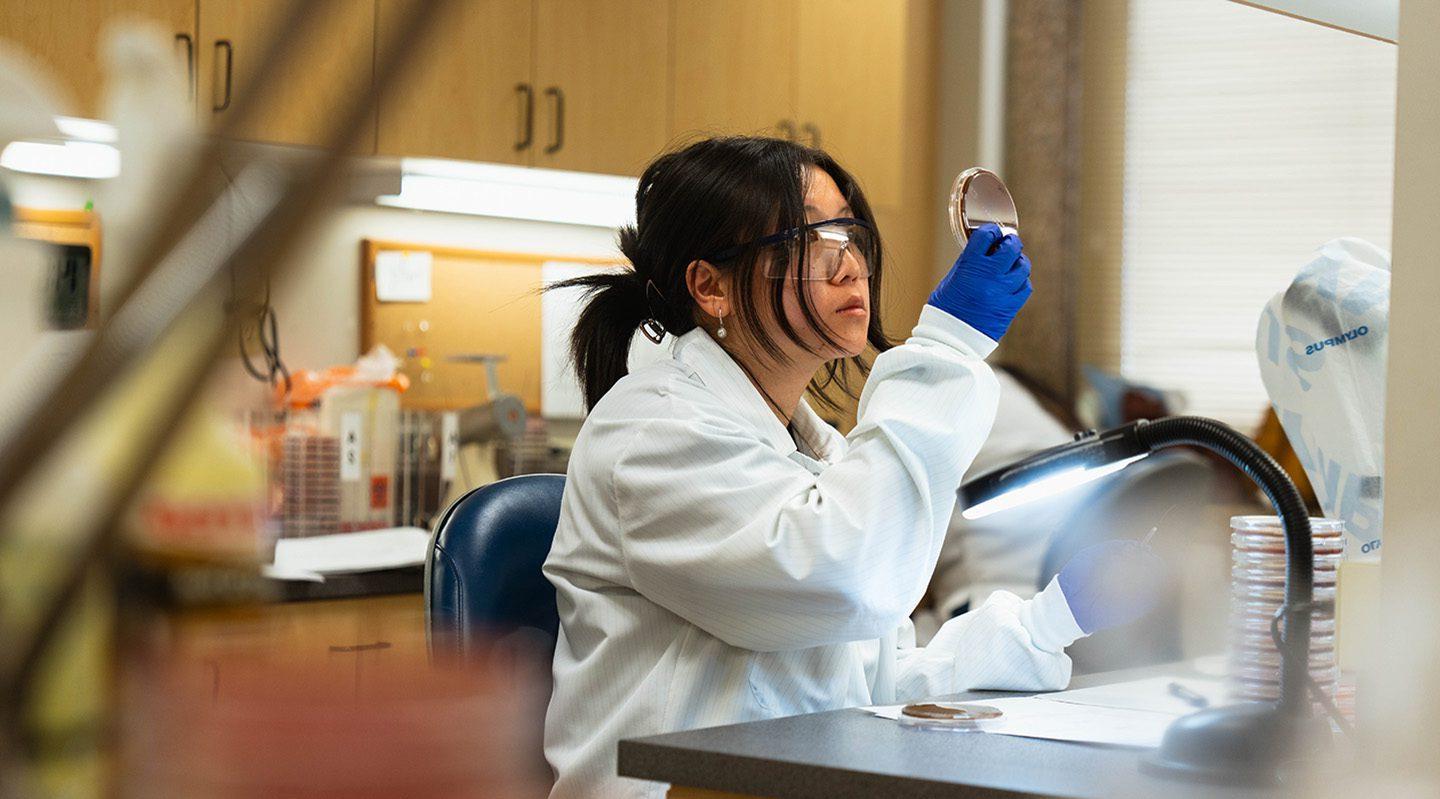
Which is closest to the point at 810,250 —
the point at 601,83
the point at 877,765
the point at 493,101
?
the point at 877,765

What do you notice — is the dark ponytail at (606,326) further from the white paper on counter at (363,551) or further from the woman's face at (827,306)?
the white paper on counter at (363,551)

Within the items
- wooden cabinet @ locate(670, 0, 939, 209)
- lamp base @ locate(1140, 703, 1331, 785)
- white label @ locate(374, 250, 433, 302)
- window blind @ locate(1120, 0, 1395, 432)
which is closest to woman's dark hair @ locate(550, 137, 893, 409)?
lamp base @ locate(1140, 703, 1331, 785)

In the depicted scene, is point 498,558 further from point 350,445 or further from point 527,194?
point 527,194

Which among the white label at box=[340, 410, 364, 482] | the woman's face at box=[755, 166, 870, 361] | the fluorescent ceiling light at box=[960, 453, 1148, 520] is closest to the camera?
the fluorescent ceiling light at box=[960, 453, 1148, 520]

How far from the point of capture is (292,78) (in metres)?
0.17

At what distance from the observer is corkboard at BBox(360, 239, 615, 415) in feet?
10.7

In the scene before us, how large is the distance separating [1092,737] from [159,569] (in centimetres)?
98

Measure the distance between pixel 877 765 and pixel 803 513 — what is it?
1.17 ft

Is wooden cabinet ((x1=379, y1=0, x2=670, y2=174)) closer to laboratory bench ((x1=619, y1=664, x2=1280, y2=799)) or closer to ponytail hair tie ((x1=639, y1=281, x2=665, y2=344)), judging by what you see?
ponytail hair tie ((x1=639, y1=281, x2=665, y2=344))

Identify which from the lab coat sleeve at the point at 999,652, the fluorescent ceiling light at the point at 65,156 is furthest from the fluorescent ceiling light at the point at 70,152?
the lab coat sleeve at the point at 999,652

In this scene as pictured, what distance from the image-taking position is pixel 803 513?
4.20ft

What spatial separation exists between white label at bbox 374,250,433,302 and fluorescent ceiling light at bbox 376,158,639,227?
0.38ft

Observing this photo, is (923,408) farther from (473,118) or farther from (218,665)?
(473,118)

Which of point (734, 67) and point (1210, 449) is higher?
point (734, 67)
